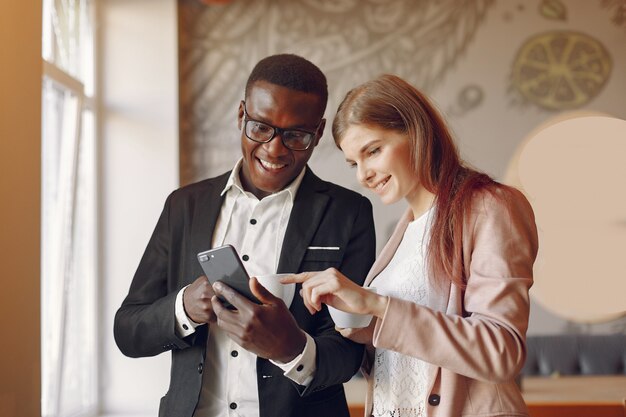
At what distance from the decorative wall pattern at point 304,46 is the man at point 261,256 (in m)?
2.70

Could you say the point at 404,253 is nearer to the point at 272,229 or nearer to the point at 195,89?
the point at 272,229

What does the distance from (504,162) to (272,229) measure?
2938 mm

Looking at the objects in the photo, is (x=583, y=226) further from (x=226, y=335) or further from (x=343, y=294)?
(x=343, y=294)

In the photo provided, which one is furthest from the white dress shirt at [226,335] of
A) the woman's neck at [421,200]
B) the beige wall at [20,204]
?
the beige wall at [20,204]

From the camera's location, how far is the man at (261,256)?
1737 mm

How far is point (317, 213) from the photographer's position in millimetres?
1884

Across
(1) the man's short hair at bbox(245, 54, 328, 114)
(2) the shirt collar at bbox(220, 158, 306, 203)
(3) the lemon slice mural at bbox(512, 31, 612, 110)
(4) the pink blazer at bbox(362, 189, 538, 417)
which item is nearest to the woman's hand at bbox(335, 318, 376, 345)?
(4) the pink blazer at bbox(362, 189, 538, 417)

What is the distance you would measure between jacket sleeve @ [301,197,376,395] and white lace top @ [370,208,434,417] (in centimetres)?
6

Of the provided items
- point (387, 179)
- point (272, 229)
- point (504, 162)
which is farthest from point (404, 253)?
point (504, 162)

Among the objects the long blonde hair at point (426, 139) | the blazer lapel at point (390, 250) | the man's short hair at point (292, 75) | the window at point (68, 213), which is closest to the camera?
the long blonde hair at point (426, 139)

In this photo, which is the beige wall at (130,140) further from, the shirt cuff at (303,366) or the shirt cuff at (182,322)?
the shirt cuff at (303,366)

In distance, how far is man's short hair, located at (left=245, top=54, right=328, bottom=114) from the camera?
1877mm

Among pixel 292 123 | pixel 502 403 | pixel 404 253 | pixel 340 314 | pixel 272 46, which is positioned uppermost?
pixel 272 46

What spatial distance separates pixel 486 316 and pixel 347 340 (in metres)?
0.41
